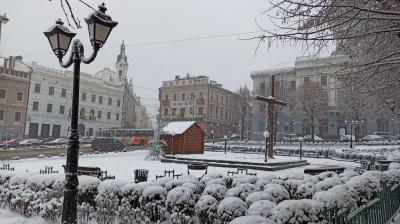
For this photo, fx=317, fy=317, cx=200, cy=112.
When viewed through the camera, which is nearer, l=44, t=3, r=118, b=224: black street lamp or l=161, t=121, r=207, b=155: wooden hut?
l=44, t=3, r=118, b=224: black street lamp

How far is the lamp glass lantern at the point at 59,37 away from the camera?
5539 mm

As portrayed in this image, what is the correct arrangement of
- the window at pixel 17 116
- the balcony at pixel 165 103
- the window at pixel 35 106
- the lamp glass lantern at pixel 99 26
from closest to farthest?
the lamp glass lantern at pixel 99 26 < the window at pixel 17 116 < the window at pixel 35 106 < the balcony at pixel 165 103

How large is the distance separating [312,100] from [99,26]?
151ft

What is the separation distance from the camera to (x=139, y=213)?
20.9ft

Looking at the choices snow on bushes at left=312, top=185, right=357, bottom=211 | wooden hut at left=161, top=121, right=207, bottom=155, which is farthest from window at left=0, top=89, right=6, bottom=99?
snow on bushes at left=312, top=185, right=357, bottom=211

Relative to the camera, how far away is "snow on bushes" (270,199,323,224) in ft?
14.1

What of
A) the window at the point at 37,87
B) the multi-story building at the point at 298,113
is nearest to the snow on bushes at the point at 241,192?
the multi-story building at the point at 298,113

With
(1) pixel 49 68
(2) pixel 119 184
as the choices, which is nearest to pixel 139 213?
(2) pixel 119 184

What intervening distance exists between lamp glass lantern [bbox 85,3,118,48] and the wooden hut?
22.0m

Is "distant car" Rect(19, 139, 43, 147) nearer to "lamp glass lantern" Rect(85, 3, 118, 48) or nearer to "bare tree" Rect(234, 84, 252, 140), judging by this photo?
"bare tree" Rect(234, 84, 252, 140)

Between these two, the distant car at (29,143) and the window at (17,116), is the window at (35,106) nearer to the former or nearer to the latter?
the window at (17,116)

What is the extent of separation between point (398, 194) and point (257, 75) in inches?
2145

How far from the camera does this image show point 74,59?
214 inches

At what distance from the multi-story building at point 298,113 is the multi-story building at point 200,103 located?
636 centimetres
